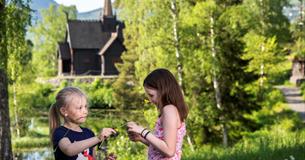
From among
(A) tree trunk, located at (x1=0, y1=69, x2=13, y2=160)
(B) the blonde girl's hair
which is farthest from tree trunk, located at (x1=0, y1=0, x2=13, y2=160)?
(B) the blonde girl's hair

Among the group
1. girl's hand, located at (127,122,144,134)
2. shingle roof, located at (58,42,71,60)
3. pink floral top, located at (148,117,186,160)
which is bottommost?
shingle roof, located at (58,42,71,60)

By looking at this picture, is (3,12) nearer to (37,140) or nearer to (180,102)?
(180,102)

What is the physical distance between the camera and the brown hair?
12.4 feet

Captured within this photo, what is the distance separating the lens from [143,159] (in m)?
10.4

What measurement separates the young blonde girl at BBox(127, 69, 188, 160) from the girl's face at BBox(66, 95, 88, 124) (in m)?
0.34

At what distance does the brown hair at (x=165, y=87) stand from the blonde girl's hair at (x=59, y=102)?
51 centimetres

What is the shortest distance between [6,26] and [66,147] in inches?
288

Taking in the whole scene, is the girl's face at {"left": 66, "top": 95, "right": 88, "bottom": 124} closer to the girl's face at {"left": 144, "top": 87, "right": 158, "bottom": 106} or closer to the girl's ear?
the girl's ear

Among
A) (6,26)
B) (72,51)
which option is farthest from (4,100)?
(72,51)

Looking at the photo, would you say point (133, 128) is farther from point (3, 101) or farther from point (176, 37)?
point (176, 37)

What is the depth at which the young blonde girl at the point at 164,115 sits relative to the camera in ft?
12.2

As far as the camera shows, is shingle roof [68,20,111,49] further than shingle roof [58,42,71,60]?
No

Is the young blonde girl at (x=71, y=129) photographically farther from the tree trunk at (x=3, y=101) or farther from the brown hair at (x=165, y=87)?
the tree trunk at (x=3, y=101)

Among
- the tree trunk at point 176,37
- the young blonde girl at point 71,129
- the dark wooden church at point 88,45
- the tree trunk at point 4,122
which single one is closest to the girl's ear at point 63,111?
the young blonde girl at point 71,129
